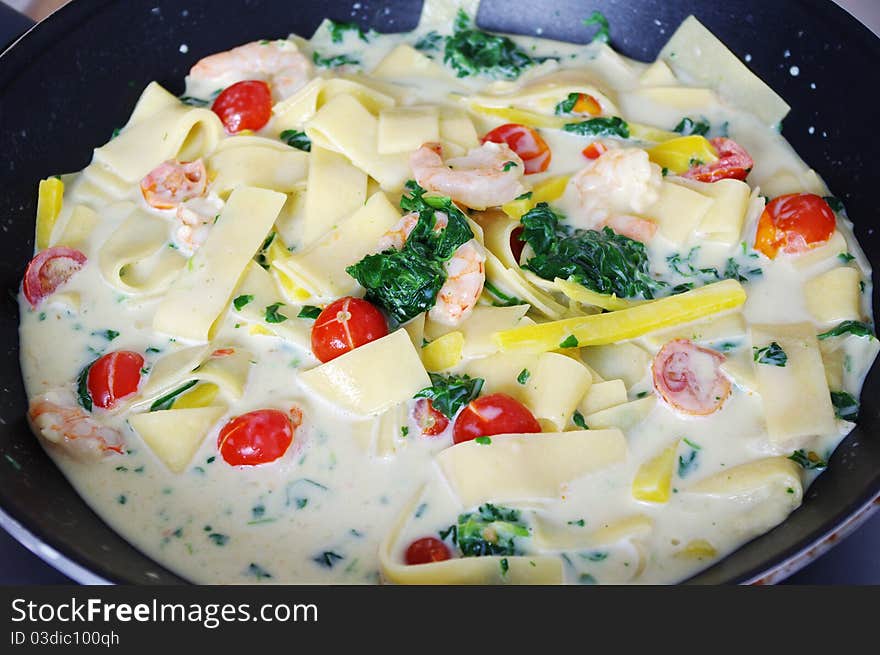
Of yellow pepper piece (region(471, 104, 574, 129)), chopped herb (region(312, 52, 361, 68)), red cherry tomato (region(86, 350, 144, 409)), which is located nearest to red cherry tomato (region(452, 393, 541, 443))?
red cherry tomato (region(86, 350, 144, 409))

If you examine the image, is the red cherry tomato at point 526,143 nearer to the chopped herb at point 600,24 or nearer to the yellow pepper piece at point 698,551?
the chopped herb at point 600,24

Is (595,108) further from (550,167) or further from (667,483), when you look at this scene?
(667,483)

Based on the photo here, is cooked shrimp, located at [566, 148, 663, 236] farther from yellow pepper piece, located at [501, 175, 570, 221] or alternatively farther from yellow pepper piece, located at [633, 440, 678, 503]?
yellow pepper piece, located at [633, 440, 678, 503]

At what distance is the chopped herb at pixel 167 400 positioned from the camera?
4336 mm

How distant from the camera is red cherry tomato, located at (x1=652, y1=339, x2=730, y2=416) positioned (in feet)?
14.0

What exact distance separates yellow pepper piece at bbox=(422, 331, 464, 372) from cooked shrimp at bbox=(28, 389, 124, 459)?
1.35 m

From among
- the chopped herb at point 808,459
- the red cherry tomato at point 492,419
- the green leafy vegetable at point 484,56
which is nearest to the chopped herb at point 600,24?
the green leafy vegetable at point 484,56

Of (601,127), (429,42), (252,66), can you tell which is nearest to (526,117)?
(601,127)

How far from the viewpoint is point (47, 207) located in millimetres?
5152

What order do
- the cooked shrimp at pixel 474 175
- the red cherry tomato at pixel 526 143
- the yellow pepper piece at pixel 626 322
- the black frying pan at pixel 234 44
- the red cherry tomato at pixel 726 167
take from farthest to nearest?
1. the red cherry tomato at pixel 526 143
2. the red cherry tomato at pixel 726 167
3. the cooked shrimp at pixel 474 175
4. the yellow pepper piece at pixel 626 322
5. the black frying pan at pixel 234 44

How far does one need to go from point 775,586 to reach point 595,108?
10.2 feet

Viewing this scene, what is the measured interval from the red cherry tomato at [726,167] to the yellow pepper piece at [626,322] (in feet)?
2.82

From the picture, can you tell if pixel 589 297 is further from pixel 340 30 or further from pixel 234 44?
pixel 234 44

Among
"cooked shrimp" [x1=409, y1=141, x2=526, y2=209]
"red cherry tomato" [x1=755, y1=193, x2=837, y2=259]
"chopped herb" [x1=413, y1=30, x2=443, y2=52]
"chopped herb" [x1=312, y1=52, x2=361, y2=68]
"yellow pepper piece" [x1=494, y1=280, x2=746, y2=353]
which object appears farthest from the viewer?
"chopped herb" [x1=413, y1=30, x2=443, y2=52]
